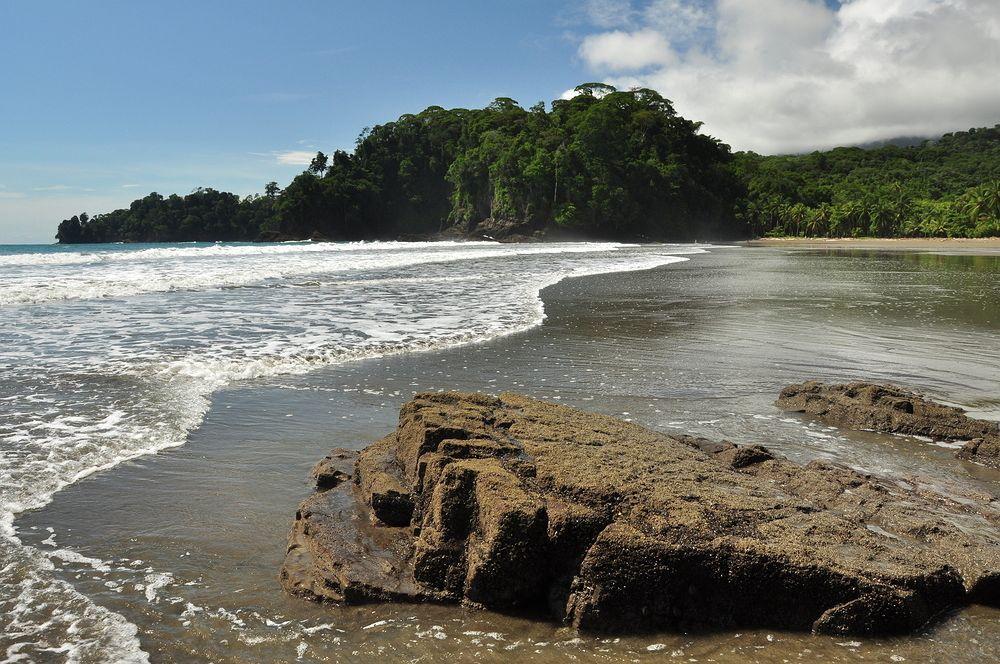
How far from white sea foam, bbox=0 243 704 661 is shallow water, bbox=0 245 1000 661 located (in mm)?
27

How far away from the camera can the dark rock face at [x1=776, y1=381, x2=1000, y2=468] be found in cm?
458

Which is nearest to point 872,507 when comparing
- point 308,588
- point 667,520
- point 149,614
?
point 667,520

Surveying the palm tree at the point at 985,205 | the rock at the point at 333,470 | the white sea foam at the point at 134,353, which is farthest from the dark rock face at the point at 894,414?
the palm tree at the point at 985,205

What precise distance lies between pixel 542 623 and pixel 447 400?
184cm

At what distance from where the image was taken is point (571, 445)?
363cm

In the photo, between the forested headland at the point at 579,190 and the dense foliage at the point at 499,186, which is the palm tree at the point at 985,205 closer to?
the forested headland at the point at 579,190

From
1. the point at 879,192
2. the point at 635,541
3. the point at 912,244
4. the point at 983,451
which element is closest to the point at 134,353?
the point at 635,541

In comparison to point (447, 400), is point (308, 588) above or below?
below

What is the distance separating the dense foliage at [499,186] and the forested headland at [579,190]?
0.21 meters

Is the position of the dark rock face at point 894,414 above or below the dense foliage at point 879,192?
below

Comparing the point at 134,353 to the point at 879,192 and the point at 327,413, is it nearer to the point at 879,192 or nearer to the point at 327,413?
the point at 327,413

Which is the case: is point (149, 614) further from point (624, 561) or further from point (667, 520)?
point (667, 520)

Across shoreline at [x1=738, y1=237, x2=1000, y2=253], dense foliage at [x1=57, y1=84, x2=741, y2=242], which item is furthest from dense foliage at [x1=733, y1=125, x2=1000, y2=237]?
dense foliage at [x1=57, y1=84, x2=741, y2=242]

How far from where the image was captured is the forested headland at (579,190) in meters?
82.7
